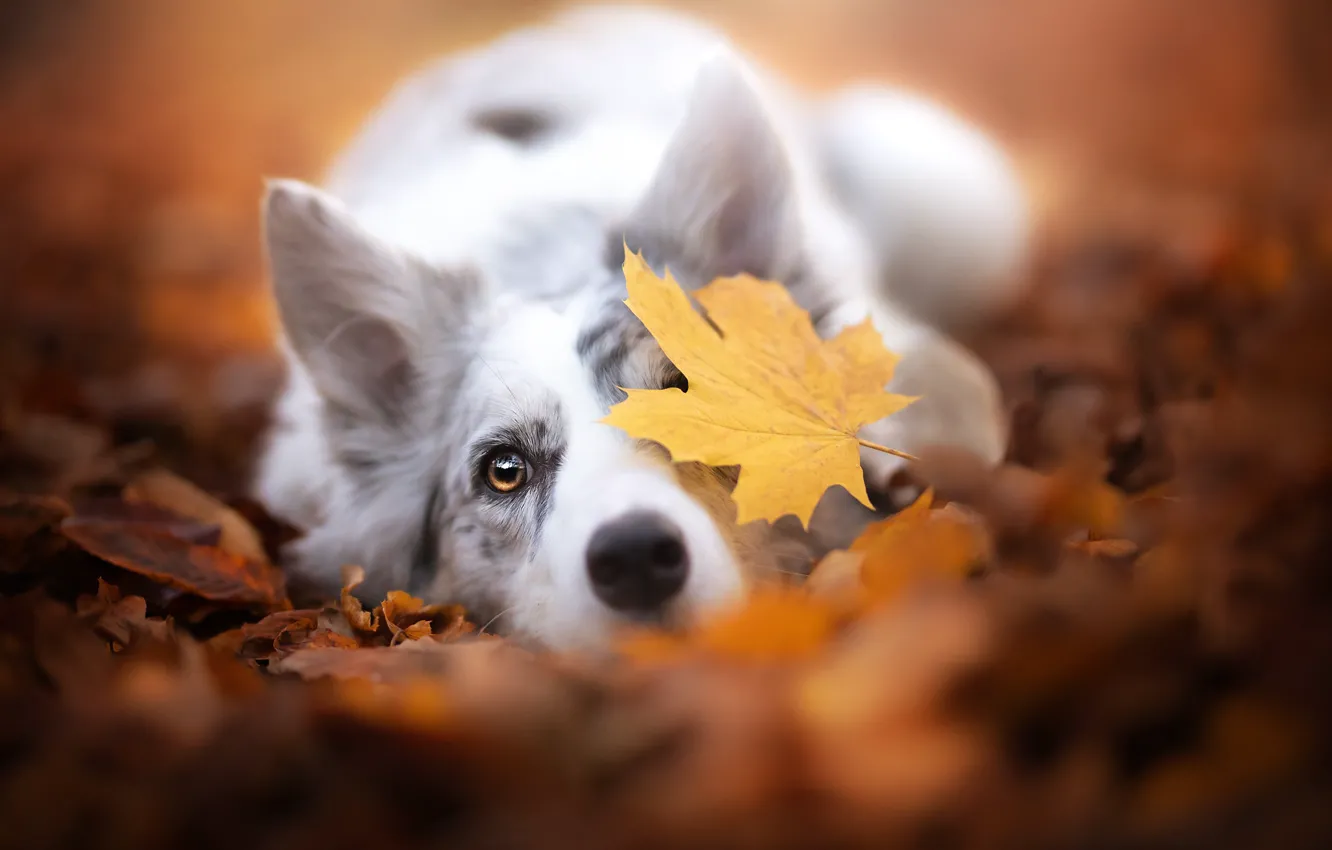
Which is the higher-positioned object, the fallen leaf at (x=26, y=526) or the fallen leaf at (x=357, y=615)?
the fallen leaf at (x=357, y=615)

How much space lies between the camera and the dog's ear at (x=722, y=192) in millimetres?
1836

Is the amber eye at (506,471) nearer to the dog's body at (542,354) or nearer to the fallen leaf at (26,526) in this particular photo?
the dog's body at (542,354)

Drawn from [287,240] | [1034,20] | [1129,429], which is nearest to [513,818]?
[287,240]

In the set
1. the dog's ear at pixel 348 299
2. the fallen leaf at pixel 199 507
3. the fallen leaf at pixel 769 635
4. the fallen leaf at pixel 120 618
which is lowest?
the fallen leaf at pixel 120 618

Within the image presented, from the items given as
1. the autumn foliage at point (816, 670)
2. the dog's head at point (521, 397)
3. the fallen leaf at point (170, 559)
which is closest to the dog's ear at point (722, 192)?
the dog's head at point (521, 397)

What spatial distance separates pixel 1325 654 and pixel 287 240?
1768mm

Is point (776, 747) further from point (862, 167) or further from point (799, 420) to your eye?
point (862, 167)

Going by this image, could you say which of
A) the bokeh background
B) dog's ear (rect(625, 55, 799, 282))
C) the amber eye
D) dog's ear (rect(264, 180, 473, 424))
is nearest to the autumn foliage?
the amber eye

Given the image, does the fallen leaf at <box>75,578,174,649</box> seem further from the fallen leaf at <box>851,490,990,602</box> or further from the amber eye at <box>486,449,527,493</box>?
the fallen leaf at <box>851,490,990,602</box>

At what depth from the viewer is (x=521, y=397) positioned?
5.72 ft

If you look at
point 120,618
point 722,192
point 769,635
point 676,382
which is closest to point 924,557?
point 769,635

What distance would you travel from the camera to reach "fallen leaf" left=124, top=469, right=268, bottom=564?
185 cm

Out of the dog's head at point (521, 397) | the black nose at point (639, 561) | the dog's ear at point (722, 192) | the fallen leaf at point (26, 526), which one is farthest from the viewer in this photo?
the dog's ear at point (722, 192)

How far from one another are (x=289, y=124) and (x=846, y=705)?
543cm
